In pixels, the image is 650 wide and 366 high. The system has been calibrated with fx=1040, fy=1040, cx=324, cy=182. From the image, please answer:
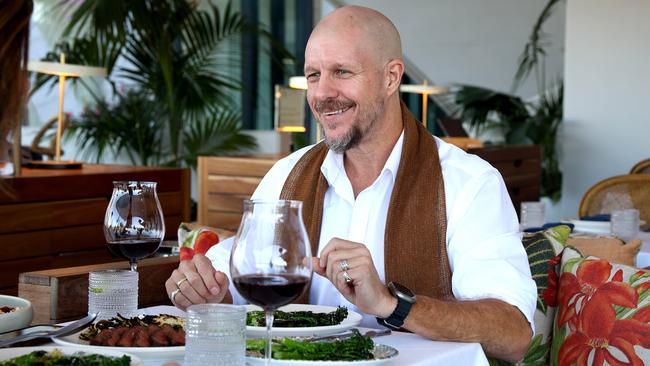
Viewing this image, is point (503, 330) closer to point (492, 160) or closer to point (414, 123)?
point (414, 123)

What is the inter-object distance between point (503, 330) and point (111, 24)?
6.87 m

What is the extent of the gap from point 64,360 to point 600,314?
1.37 metres

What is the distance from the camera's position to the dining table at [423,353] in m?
1.63

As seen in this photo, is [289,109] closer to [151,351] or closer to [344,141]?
[344,141]

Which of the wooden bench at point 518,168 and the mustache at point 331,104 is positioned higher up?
the mustache at point 331,104

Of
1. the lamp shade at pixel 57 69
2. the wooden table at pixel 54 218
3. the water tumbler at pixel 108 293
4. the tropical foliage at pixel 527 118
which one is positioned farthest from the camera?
the tropical foliage at pixel 527 118

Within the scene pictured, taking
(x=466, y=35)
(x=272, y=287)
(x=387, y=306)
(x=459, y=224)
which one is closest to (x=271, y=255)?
(x=272, y=287)

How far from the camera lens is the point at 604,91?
7031 millimetres

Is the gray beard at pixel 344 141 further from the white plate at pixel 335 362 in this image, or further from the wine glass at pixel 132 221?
the white plate at pixel 335 362

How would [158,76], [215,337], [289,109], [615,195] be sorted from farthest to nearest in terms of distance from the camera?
[158,76]
[289,109]
[615,195]
[215,337]

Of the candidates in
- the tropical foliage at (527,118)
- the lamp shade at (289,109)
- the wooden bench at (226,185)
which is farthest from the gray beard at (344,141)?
the tropical foliage at (527,118)

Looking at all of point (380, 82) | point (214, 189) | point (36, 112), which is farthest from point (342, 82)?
point (36, 112)

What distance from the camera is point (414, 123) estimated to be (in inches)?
96.0

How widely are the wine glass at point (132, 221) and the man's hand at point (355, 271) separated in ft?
1.27
